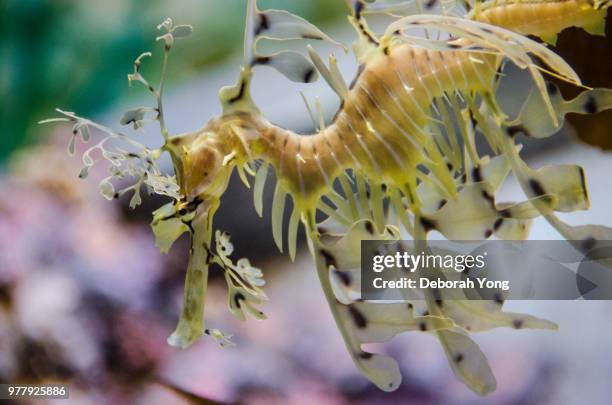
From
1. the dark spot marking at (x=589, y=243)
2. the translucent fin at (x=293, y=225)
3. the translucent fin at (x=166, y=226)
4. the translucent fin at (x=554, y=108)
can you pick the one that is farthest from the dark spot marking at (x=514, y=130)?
the translucent fin at (x=166, y=226)

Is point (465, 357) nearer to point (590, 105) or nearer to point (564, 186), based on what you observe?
point (564, 186)

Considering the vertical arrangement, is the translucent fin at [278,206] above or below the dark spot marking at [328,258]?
above

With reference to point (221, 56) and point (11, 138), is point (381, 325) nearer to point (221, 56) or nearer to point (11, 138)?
point (221, 56)

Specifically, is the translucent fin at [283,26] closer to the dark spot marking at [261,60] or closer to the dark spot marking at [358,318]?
the dark spot marking at [261,60]

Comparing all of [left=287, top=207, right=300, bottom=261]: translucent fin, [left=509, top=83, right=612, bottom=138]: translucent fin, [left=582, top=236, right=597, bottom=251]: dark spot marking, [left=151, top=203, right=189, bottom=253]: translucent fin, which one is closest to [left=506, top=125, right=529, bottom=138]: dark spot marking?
[left=509, top=83, right=612, bottom=138]: translucent fin

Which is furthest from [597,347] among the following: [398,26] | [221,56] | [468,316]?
[221,56]
